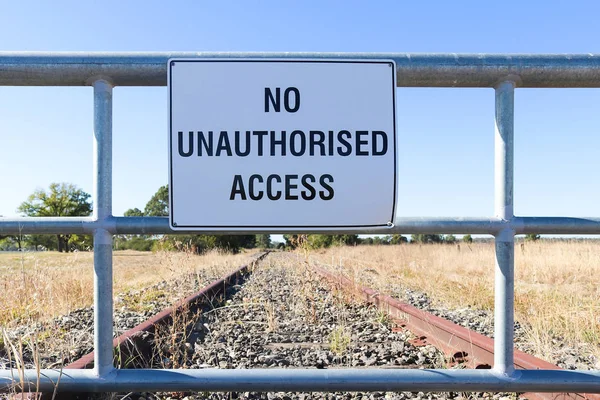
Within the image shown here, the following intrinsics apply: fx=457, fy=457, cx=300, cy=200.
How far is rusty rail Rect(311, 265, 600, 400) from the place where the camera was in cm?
244

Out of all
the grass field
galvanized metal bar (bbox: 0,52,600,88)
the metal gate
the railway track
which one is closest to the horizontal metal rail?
the metal gate

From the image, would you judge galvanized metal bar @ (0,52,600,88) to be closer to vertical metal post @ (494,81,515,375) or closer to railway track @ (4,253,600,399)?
vertical metal post @ (494,81,515,375)

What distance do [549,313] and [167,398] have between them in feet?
12.3

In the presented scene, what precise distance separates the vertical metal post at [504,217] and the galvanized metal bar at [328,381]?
0.08m

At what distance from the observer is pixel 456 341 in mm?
3371

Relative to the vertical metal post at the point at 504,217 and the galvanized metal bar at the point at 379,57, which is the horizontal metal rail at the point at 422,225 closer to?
the vertical metal post at the point at 504,217

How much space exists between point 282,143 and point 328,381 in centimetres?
82

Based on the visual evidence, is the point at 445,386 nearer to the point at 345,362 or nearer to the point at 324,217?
the point at 324,217

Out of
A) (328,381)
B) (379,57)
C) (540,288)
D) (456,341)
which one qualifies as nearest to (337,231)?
(328,381)

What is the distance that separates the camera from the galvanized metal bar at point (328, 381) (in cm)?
154

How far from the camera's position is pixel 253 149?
1.58 m

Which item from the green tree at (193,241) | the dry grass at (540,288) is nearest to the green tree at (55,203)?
the green tree at (193,241)

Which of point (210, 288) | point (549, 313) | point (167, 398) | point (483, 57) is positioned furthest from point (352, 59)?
point (210, 288)

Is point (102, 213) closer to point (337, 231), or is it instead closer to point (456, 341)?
point (337, 231)
